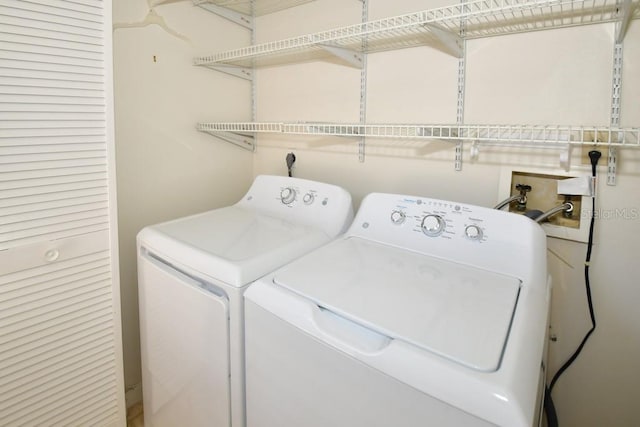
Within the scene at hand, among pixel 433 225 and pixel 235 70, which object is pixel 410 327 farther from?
pixel 235 70

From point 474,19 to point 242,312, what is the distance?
4.52 feet

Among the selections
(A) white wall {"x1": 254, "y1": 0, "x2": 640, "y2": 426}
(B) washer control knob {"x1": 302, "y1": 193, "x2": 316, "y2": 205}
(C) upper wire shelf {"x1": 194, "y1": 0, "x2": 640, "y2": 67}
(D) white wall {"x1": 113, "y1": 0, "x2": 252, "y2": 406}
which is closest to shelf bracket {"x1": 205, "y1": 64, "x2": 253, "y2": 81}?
(D) white wall {"x1": 113, "y1": 0, "x2": 252, "y2": 406}

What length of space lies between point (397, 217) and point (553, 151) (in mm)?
612

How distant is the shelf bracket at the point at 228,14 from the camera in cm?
191

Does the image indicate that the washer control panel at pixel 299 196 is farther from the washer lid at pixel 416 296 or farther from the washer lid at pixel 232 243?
the washer lid at pixel 416 296

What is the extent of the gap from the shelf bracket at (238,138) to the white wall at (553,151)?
27.1 inches

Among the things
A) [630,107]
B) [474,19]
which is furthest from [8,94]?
[630,107]

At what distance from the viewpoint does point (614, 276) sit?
128 centimetres

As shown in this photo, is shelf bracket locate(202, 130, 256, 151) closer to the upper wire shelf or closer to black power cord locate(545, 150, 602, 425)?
the upper wire shelf

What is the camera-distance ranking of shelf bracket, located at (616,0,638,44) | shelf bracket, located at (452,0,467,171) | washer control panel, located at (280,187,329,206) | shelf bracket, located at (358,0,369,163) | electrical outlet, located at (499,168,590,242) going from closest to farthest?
shelf bracket, located at (616,0,638,44) < electrical outlet, located at (499,168,590,242) < shelf bracket, located at (452,0,467,171) < washer control panel, located at (280,187,329,206) < shelf bracket, located at (358,0,369,163)

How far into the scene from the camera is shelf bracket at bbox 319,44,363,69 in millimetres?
1599

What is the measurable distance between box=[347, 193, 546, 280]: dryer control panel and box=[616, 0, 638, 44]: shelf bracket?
650 mm

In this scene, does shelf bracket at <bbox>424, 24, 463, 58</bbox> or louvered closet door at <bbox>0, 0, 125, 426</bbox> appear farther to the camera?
shelf bracket at <bbox>424, 24, 463, 58</bbox>

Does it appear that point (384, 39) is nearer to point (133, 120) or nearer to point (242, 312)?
point (133, 120)
